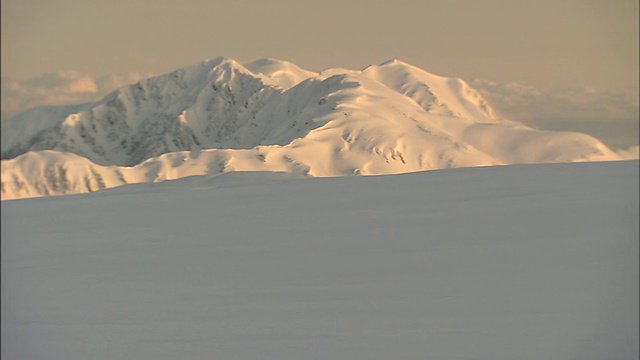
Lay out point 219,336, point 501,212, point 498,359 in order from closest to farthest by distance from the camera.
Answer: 1. point 498,359
2. point 219,336
3. point 501,212

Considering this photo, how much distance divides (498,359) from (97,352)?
2919 millimetres

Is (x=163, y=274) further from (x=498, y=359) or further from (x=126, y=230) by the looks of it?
(x=498, y=359)

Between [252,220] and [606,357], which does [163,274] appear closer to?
[252,220]

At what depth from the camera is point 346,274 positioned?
6.15m

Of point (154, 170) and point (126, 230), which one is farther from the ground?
point (126, 230)

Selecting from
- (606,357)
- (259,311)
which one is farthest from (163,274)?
(606,357)

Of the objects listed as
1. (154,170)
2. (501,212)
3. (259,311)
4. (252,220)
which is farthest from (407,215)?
(154,170)

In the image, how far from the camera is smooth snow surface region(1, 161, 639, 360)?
5223 millimetres

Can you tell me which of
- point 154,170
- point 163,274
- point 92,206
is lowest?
point 154,170

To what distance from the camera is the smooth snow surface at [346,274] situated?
522 centimetres

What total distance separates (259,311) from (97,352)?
1246 millimetres

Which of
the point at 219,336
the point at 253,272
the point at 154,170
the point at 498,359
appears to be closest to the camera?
the point at 498,359

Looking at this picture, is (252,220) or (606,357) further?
(252,220)

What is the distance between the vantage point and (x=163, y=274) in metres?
6.46
